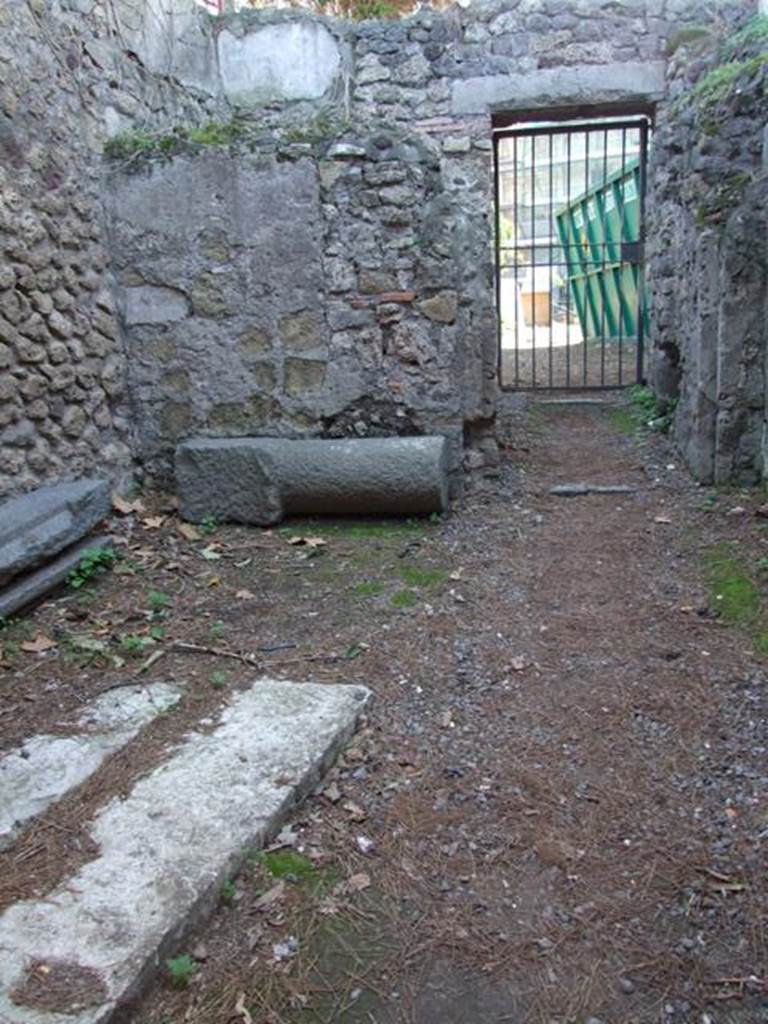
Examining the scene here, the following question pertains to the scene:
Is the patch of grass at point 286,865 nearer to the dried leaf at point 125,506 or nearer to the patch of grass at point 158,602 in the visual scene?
the patch of grass at point 158,602

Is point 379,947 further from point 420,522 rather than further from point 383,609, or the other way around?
Result: point 420,522

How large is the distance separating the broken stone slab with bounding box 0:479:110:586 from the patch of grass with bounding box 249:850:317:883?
5.79 feet

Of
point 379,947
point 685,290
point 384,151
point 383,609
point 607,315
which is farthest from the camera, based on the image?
point 607,315

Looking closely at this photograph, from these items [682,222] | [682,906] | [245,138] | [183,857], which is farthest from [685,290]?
[183,857]

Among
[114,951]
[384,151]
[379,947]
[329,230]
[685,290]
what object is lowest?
[379,947]

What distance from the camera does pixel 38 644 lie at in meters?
3.10

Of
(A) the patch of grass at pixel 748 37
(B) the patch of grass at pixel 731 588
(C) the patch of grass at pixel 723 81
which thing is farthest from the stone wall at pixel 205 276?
(A) the patch of grass at pixel 748 37

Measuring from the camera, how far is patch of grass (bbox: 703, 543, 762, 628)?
3.19m

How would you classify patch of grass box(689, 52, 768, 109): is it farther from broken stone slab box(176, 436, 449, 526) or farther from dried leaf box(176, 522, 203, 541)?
dried leaf box(176, 522, 203, 541)

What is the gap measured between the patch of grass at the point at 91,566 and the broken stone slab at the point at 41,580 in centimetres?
2

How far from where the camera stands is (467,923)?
6.04 ft

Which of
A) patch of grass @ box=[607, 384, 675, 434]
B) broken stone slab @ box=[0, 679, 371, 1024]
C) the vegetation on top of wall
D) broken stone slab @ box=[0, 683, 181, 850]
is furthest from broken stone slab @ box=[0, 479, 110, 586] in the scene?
patch of grass @ box=[607, 384, 675, 434]

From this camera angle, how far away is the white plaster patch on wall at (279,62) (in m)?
6.48

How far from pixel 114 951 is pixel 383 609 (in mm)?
1928
